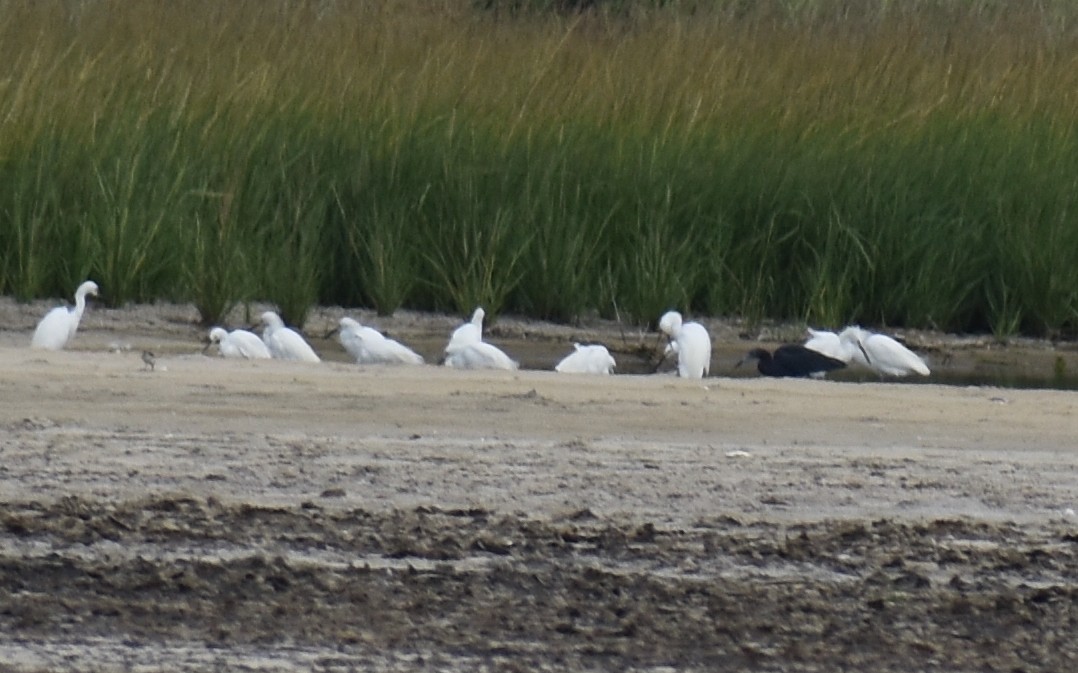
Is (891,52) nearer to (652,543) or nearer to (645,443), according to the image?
(645,443)

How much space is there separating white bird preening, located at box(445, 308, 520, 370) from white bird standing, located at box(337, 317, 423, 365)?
0.17 m

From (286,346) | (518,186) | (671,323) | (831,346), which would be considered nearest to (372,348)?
(286,346)

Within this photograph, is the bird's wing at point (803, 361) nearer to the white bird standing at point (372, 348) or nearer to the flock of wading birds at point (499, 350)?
the flock of wading birds at point (499, 350)

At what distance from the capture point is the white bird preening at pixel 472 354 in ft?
27.3

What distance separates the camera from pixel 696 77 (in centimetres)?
1151

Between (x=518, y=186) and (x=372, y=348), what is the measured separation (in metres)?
1.86

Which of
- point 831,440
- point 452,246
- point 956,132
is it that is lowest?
point 831,440

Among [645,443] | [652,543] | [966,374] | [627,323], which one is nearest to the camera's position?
[652,543]

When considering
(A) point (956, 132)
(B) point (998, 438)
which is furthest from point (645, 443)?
(A) point (956, 132)

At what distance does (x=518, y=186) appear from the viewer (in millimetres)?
10133

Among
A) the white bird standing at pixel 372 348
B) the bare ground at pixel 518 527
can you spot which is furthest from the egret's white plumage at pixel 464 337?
the bare ground at pixel 518 527

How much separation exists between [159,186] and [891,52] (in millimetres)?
4914

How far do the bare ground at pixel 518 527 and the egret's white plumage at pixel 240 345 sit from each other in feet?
4.37

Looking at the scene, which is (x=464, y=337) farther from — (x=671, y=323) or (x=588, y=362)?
(x=671, y=323)
